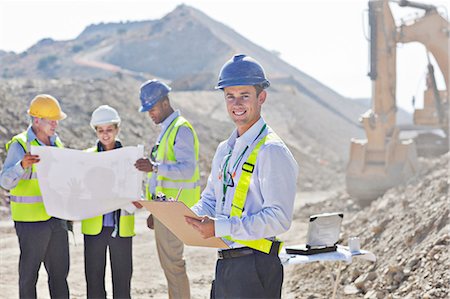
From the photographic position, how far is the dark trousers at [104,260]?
576 cm

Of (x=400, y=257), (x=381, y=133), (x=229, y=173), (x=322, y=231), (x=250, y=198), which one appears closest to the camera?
(x=250, y=198)

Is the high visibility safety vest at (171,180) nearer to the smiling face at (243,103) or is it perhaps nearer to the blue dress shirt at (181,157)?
the blue dress shirt at (181,157)

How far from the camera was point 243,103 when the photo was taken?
11.9ft

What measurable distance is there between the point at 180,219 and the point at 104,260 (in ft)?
7.93

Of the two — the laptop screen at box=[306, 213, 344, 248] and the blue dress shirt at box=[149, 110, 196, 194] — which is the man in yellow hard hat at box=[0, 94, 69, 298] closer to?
the blue dress shirt at box=[149, 110, 196, 194]

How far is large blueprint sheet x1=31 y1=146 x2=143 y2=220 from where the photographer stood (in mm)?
5789

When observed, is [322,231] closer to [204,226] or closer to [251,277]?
[251,277]

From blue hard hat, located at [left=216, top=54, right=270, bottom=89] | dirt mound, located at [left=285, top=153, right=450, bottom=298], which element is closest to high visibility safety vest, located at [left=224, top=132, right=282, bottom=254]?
blue hard hat, located at [left=216, top=54, right=270, bottom=89]

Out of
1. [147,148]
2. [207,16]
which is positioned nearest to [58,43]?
Answer: [207,16]

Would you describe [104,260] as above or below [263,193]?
below

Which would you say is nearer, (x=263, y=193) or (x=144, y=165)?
(x=263, y=193)

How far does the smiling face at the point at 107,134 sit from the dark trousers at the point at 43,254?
2.34 ft

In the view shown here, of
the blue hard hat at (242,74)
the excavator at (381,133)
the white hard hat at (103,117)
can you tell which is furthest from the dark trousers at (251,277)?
the excavator at (381,133)

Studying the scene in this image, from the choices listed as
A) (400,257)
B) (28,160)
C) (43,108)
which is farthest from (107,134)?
(400,257)
